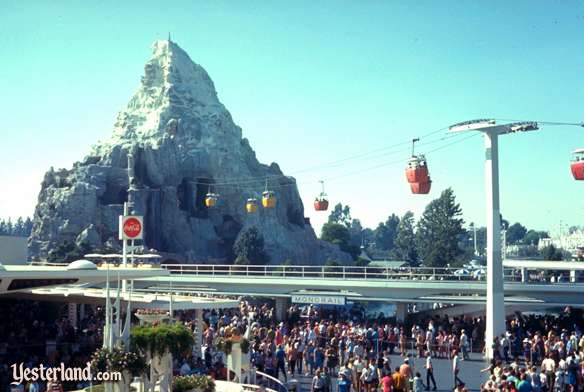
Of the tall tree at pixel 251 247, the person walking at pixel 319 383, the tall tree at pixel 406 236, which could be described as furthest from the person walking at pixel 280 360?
the tall tree at pixel 406 236

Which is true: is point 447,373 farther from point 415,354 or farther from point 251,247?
point 251,247

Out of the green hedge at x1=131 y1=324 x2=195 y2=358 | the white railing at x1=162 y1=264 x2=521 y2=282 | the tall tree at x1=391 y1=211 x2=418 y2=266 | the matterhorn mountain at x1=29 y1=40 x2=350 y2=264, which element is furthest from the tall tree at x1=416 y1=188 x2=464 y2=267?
the green hedge at x1=131 y1=324 x2=195 y2=358

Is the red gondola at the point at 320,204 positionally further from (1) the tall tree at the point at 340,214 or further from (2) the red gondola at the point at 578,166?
(1) the tall tree at the point at 340,214

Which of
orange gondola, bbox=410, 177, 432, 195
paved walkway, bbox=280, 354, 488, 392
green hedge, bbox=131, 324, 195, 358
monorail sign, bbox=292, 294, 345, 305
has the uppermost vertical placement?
orange gondola, bbox=410, 177, 432, 195

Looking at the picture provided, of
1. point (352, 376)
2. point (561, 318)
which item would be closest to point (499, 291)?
point (561, 318)

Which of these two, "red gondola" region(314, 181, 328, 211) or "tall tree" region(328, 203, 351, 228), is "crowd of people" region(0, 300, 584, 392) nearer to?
"red gondola" region(314, 181, 328, 211)

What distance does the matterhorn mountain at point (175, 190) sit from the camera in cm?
8512

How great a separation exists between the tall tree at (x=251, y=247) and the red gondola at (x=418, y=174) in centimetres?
6536

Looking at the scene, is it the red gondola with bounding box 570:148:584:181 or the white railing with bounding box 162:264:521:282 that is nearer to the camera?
the red gondola with bounding box 570:148:584:181

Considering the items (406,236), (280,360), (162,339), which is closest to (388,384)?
(162,339)

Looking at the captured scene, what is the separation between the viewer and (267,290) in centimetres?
4022

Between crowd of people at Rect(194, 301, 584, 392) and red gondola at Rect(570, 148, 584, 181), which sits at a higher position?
red gondola at Rect(570, 148, 584, 181)

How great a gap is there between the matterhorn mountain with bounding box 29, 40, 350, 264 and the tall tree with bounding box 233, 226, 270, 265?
15.3ft

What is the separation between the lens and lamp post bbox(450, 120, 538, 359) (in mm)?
26406
